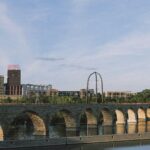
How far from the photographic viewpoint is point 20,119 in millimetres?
125438

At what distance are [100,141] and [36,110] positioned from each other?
82.0 ft

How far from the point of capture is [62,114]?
10700cm

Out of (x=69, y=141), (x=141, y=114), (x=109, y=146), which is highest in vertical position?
(x=141, y=114)

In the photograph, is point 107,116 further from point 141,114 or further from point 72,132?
point 72,132

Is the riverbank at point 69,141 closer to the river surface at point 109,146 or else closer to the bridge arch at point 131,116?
the river surface at point 109,146

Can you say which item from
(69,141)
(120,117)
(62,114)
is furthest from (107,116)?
(69,141)

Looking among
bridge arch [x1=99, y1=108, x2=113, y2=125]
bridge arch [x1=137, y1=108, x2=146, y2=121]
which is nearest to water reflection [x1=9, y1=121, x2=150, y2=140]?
bridge arch [x1=99, y1=108, x2=113, y2=125]

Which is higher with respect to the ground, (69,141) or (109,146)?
(69,141)

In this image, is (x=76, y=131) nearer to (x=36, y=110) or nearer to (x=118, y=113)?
(x=36, y=110)

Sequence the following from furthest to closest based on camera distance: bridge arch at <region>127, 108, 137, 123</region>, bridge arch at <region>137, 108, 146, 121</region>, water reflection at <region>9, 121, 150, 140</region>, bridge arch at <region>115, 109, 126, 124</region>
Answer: bridge arch at <region>137, 108, 146, 121</region> < bridge arch at <region>127, 108, 137, 123</region> < bridge arch at <region>115, 109, 126, 124</region> < water reflection at <region>9, 121, 150, 140</region>

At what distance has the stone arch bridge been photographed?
7966 centimetres

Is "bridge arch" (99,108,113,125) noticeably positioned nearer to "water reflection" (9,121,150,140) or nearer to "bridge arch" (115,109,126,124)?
"bridge arch" (115,109,126,124)

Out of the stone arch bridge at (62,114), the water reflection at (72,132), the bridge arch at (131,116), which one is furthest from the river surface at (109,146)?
the bridge arch at (131,116)

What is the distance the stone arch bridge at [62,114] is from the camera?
79.7m
